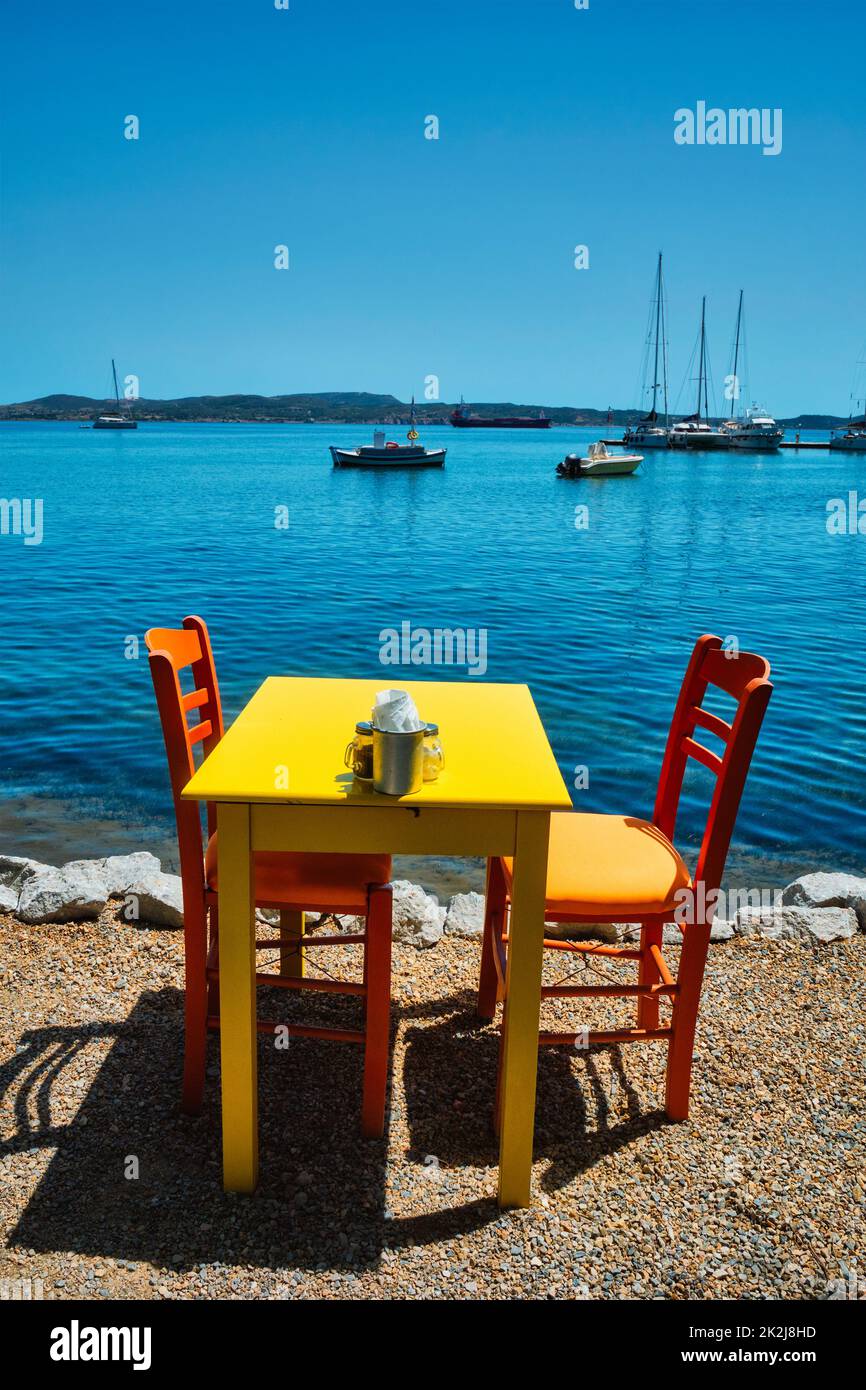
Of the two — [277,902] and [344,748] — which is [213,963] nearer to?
[277,902]

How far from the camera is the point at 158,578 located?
45.2 ft

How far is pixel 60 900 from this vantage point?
143 inches

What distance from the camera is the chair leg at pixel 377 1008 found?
8.41 ft

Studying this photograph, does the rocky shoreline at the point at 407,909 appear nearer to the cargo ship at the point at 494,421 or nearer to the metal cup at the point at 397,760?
the metal cup at the point at 397,760

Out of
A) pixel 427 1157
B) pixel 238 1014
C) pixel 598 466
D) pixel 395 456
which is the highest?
pixel 395 456

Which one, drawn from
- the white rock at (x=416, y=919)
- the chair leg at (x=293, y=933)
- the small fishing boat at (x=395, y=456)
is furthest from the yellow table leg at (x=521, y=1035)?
the small fishing boat at (x=395, y=456)

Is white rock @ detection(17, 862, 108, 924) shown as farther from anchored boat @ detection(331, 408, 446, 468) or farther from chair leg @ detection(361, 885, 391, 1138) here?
anchored boat @ detection(331, 408, 446, 468)

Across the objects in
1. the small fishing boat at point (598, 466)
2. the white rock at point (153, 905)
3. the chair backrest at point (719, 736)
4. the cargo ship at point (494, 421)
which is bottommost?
the white rock at point (153, 905)

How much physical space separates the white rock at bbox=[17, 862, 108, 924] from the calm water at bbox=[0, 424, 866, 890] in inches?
55.8

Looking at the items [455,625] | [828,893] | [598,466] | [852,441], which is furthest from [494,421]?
[828,893]

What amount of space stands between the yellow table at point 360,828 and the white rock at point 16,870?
1966 millimetres

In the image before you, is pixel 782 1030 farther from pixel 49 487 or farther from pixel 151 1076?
pixel 49 487

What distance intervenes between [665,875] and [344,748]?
0.94 meters

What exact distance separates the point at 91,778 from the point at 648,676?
5.00 meters
